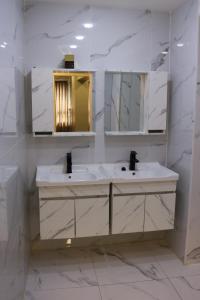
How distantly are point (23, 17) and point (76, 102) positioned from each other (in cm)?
89

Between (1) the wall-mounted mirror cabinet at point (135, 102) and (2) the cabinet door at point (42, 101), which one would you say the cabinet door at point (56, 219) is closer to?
(2) the cabinet door at point (42, 101)

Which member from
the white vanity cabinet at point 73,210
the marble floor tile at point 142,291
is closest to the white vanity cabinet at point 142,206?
the white vanity cabinet at point 73,210

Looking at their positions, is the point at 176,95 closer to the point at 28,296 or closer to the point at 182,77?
the point at 182,77

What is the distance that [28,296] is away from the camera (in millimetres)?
2133

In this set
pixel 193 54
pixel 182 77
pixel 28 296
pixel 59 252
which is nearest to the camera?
pixel 28 296

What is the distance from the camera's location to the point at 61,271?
2.45 meters

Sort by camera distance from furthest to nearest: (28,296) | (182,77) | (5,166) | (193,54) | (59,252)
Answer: (59,252) → (182,77) → (193,54) → (28,296) → (5,166)

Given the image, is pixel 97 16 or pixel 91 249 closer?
pixel 97 16

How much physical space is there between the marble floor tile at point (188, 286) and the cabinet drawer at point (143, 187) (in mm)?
788

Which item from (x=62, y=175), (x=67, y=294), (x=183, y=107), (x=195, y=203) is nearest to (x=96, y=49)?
(x=183, y=107)

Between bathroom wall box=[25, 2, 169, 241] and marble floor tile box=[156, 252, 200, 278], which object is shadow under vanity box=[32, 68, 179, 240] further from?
marble floor tile box=[156, 252, 200, 278]

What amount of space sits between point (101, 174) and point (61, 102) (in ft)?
2.58

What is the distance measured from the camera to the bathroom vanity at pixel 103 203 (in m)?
2.29

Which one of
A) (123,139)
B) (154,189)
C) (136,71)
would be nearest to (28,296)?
(154,189)
